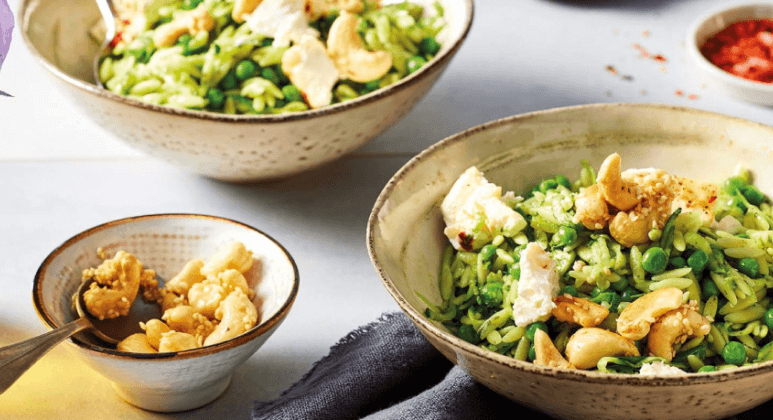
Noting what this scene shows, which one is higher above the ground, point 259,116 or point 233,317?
point 259,116

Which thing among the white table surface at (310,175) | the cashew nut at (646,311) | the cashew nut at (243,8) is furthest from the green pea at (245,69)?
the cashew nut at (646,311)

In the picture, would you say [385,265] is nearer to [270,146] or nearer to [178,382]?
[178,382]

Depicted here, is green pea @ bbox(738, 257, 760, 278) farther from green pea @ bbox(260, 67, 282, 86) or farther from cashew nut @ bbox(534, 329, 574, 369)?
green pea @ bbox(260, 67, 282, 86)

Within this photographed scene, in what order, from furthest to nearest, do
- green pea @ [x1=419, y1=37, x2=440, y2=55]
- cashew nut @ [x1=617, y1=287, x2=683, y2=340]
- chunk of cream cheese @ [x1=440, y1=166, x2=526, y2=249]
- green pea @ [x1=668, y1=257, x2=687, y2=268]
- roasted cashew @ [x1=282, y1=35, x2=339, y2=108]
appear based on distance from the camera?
green pea @ [x1=419, y1=37, x2=440, y2=55]
roasted cashew @ [x1=282, y1=35, x2=339, y2=108]
chunk of cream cheese @ [x1=440, y1=166, x2=526, y2=249]
green pea @ [x1=668, y1=257, x2=687, y2=268]
cashew nut @ [x1=617, y1=287, x2=683, y2=340]

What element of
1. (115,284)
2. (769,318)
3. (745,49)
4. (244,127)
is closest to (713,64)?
(745,49)

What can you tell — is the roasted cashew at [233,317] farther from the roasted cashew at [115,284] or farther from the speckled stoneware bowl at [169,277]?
the roasted cashew at [115,284]

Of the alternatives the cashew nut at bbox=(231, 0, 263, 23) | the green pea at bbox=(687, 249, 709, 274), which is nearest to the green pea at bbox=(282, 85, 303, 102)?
the cashew nut at bbox=(231, 0, 263, 23)

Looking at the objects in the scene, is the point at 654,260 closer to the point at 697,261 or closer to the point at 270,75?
the point at 697,261
